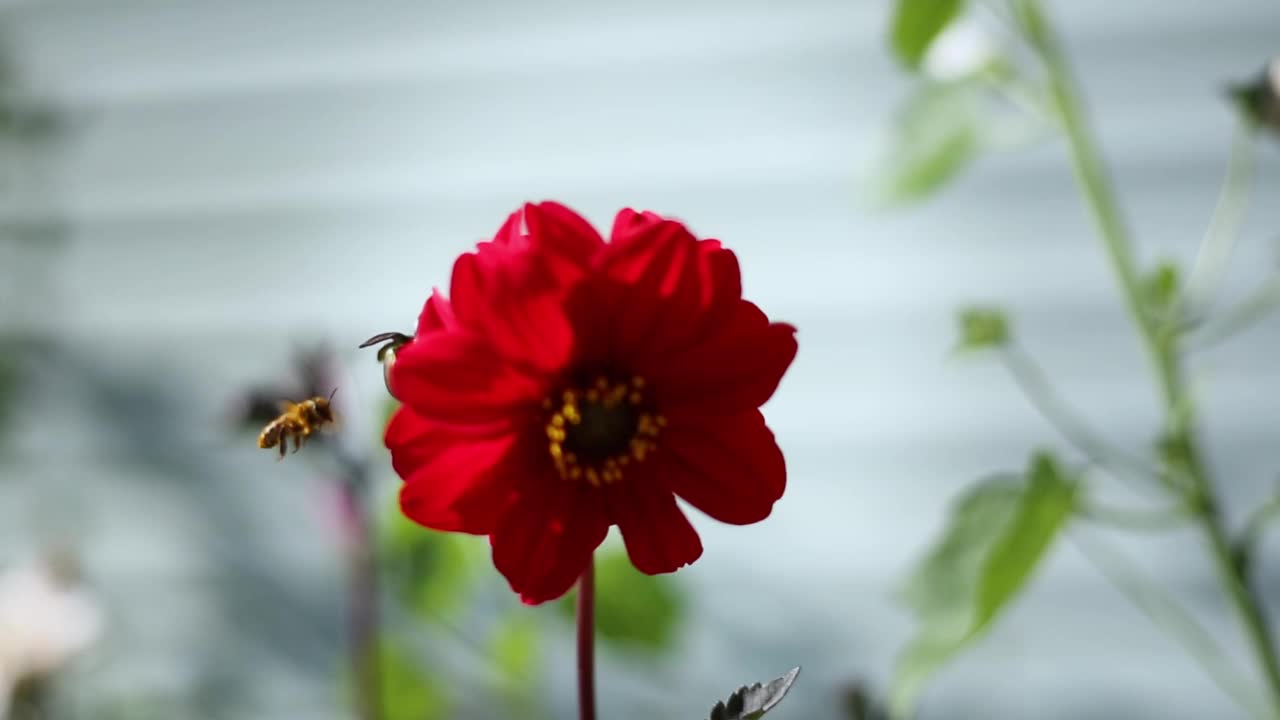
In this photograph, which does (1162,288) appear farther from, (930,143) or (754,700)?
(754,700)

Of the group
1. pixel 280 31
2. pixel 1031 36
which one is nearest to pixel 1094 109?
pixel 1031 36

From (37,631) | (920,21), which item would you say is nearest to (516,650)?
(37,631)

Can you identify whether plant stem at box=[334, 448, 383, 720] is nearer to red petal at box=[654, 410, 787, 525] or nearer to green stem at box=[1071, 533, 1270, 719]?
red petal at box=[654, 410, 787, 525]

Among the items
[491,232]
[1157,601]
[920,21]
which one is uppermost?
[491,232]

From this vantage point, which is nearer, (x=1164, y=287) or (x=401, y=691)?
(x=1164, y=287)

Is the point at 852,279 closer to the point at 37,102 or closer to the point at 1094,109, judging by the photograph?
the point at 1094,109

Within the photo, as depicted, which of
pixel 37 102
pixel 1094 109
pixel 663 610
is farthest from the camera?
pixel 37 102
